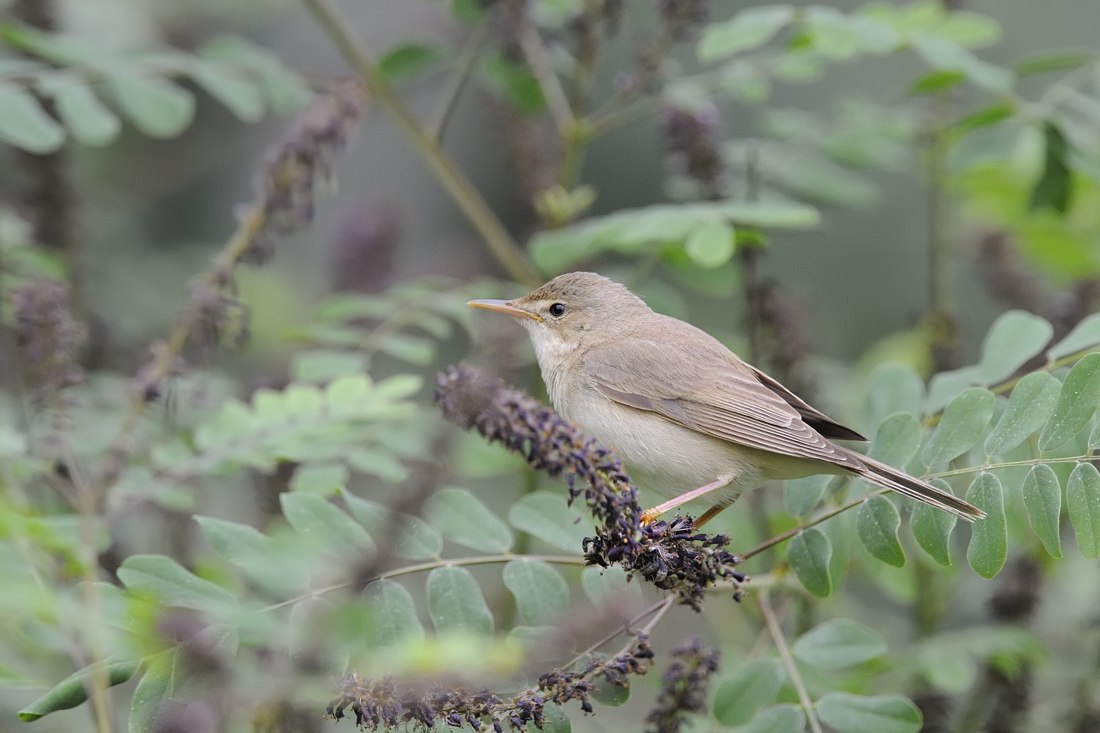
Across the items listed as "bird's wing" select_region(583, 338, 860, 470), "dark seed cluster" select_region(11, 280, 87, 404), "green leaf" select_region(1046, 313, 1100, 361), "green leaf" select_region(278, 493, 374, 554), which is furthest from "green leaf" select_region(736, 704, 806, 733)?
"dark seed cluster" select_region(11, 280, 87, 404)

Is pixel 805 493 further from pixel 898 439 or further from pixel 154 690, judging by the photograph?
pixel 154 690

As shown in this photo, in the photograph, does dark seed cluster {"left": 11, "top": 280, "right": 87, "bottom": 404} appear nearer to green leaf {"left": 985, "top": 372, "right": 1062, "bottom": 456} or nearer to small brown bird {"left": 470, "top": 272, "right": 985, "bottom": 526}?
small brown bird {"left": 470, "top": 272, "right": 985, "bottom": 526}

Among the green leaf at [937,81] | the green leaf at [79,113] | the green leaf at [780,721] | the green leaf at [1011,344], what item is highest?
the green leaf at [937,81]

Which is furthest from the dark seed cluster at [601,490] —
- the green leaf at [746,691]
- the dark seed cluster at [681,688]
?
the green leaf at [746,691]

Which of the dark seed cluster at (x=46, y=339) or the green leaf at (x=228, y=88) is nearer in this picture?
the dark seed cluster at (x=46, y=339)

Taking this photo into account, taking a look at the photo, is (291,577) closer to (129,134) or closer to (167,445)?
(167,445)

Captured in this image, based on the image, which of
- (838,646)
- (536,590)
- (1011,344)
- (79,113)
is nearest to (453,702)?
(536,590)

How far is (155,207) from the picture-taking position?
6.48 m

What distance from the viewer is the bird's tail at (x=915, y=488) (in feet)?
8.27

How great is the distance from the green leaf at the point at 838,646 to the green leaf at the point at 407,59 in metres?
2.46

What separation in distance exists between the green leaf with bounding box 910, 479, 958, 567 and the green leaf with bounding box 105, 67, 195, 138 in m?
2.67

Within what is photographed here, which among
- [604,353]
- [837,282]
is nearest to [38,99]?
[604,353]

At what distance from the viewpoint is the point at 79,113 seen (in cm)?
366

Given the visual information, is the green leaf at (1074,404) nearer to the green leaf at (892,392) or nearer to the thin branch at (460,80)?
the green leaf at (892,392)
